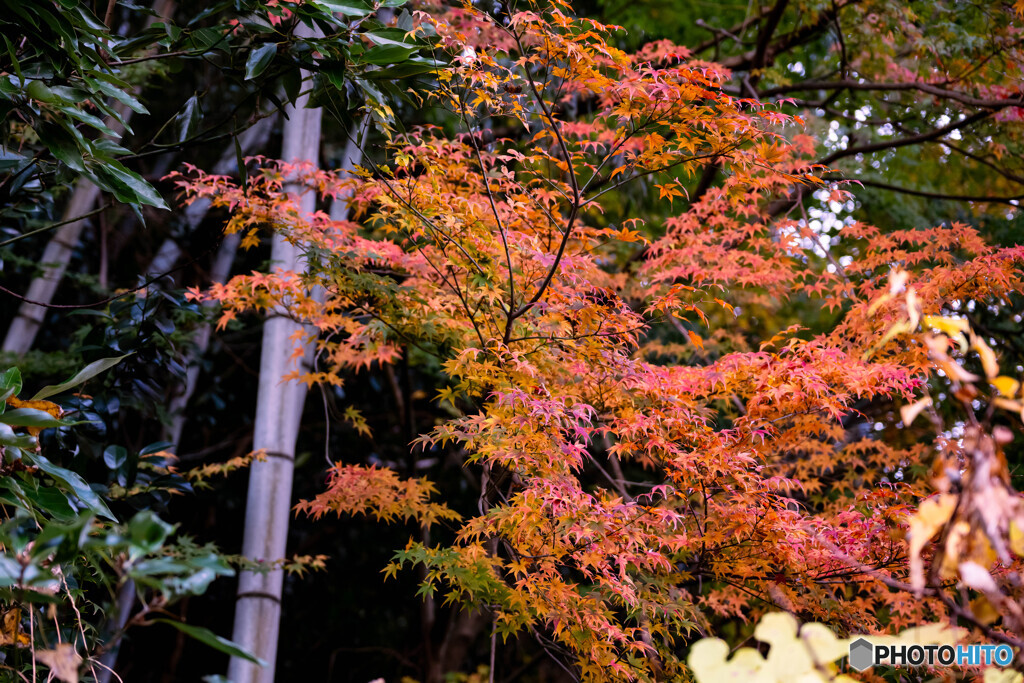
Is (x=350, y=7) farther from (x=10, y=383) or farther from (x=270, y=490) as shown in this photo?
(x=270, y=490)

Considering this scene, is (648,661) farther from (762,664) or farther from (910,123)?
(910,123)

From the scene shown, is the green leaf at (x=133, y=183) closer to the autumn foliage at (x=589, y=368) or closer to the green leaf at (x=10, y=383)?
the green leaf at (x=10, y=383)

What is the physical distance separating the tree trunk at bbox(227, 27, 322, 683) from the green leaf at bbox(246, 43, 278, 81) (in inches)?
45.8

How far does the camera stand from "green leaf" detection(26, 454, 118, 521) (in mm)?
1331

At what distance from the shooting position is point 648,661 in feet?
7.16

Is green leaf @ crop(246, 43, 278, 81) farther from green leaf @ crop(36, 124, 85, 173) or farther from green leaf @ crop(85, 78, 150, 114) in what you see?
green leaf @ crop(36, 124, 85, 173)

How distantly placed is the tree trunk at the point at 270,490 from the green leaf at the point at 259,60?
1.16 metres

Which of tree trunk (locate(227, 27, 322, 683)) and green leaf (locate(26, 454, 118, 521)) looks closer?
green leaf (locate(26, 454, 118, 521))

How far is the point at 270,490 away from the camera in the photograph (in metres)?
3.08

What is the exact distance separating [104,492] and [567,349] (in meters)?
1.54

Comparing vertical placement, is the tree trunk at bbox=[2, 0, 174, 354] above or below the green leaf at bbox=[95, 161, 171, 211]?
above

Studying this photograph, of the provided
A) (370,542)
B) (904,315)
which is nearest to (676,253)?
(904,315)

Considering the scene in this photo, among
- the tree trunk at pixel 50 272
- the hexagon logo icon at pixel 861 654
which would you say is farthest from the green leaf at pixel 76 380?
the tree trunk at pixel 50 272

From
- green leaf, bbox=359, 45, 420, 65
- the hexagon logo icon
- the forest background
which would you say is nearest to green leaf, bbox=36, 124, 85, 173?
the forest background
